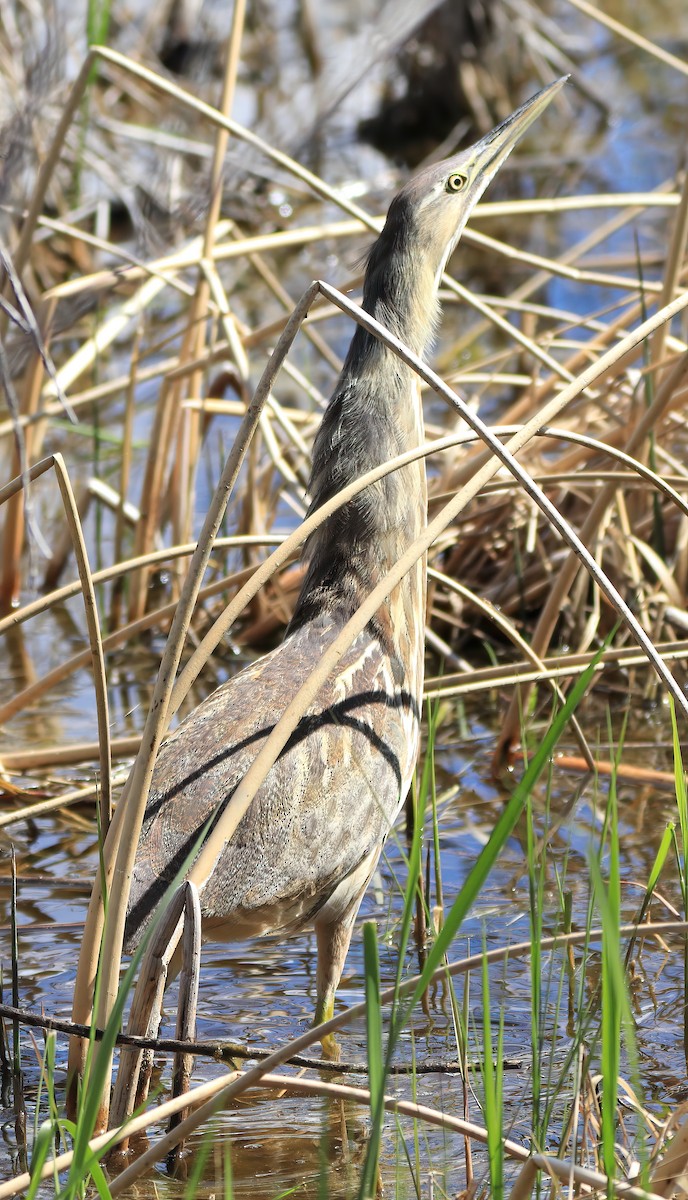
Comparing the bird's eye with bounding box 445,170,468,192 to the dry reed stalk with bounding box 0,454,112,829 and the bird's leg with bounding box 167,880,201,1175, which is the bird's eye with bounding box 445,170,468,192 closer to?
the dry reed stalk with bounding box 0,454,112,829

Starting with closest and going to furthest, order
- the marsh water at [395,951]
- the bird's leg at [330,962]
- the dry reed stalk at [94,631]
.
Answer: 1. the dry reed stalk at [94,631]
2. the marsh water at [395,951]
3. the bird's leg at [330,962]

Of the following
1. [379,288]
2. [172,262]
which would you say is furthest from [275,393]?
[379,288]

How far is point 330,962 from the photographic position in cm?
259

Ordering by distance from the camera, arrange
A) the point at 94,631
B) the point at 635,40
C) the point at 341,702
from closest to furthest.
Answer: the point at 94,631, the point at 341,702, the point at 635,40

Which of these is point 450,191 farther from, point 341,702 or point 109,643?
point 109,643

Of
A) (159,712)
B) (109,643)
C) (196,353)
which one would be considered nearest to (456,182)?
(109,643)

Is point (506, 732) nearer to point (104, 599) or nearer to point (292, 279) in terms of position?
point (104, 599)

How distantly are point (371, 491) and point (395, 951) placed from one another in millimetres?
854

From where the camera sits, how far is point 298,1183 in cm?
219

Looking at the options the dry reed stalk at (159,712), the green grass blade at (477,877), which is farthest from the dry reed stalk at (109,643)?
the green grass blade at (477,877)

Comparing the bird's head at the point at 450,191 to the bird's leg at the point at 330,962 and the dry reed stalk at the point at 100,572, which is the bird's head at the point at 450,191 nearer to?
the dry reed stalk at the point at 100,572

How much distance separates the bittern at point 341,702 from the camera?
7.52 ft

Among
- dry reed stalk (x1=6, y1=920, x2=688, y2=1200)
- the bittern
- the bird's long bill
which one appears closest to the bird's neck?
the bittern

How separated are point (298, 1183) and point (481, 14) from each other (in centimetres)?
731
